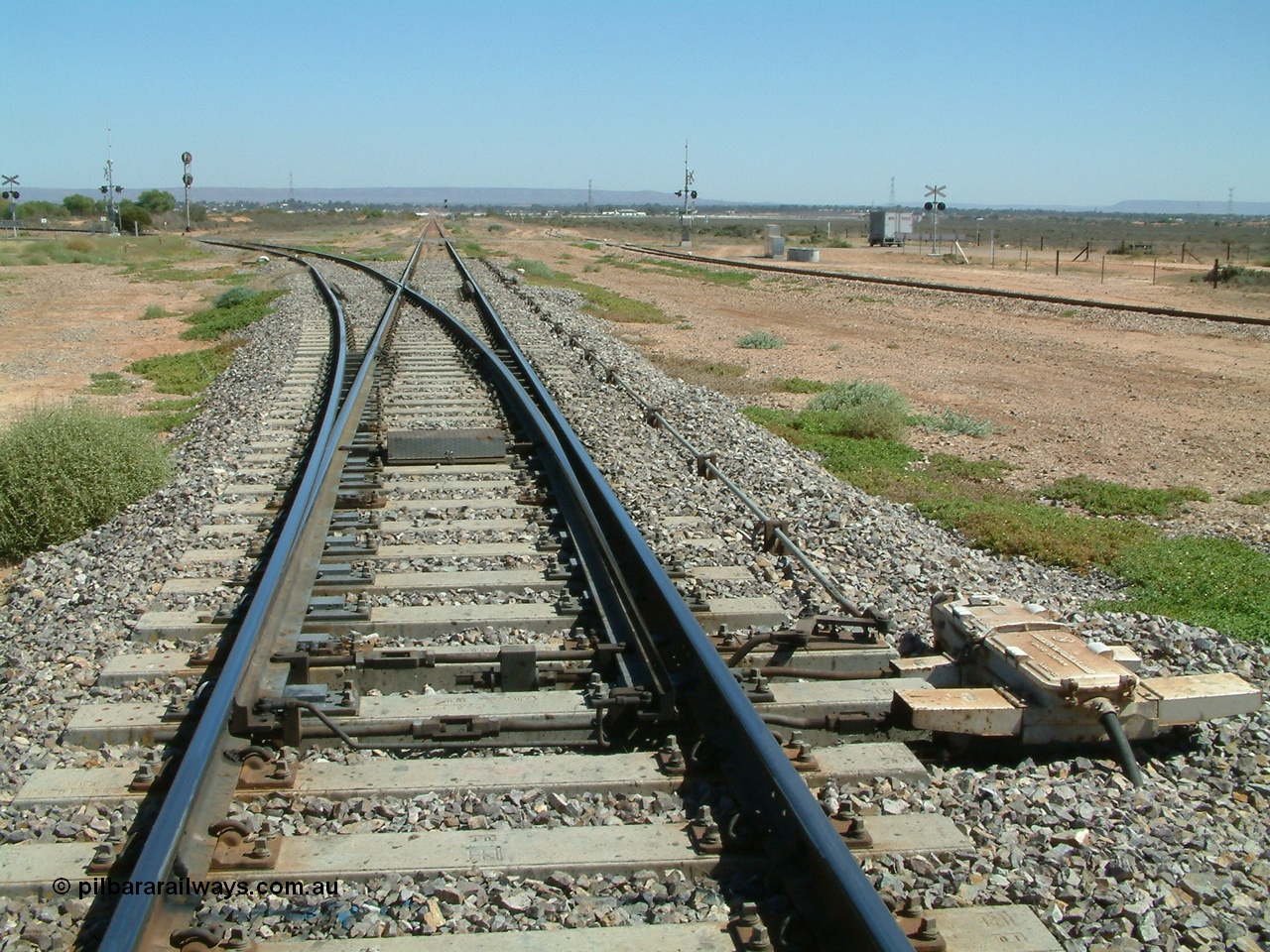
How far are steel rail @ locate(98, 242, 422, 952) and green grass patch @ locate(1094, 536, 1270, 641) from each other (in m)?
4.49

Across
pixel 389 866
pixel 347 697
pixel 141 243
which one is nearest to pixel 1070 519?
pixel 347 697

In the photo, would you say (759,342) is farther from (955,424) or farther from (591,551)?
(591,551)

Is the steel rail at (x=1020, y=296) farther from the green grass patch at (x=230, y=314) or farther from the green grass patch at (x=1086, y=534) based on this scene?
the green grass patch at (x=230, y=314)

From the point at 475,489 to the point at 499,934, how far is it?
5019mm

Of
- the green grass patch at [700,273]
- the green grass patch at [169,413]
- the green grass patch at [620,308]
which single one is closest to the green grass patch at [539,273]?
the green grass patch at [620,308]

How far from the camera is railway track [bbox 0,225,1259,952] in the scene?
3.42m

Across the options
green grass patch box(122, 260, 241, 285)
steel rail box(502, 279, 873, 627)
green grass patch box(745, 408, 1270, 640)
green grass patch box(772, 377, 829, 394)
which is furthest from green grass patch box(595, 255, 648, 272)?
green grass patch box(745, 408, 1270, 640)

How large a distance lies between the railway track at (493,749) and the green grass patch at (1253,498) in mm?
5145

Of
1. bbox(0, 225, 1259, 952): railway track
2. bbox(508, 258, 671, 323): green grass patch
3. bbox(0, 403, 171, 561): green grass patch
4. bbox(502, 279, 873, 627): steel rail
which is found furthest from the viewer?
bbox(508, 258, 671, 323): green grass patch

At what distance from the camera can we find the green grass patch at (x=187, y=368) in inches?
632

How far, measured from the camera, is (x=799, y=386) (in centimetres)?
1591

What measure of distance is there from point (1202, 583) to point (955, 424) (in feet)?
20.1

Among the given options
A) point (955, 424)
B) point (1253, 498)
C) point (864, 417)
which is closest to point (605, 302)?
point (955, 424)

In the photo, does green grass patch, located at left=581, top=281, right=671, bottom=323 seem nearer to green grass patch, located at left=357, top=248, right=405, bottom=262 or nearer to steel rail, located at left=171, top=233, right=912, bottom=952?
green grass patch, located at left=357, top=248, right=405, bottom=262
